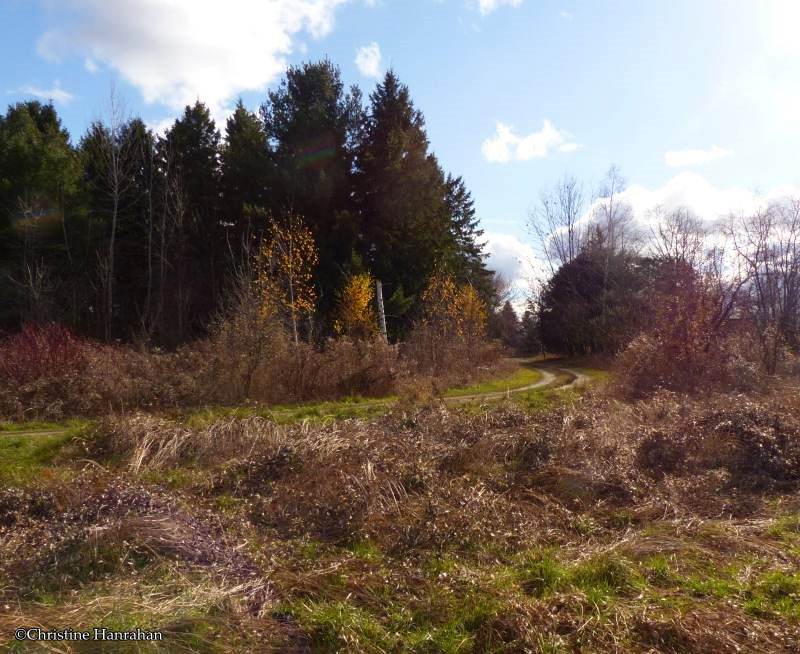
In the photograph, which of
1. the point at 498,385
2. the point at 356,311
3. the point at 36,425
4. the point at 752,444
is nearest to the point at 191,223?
the point at 356,311

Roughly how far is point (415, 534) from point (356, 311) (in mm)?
21548

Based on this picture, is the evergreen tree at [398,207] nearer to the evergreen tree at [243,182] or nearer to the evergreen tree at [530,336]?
the evergreen tree at [243,182]

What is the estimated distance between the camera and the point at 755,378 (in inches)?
696

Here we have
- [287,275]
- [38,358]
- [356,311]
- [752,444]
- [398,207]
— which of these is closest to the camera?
[752,444]

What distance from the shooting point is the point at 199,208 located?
37.4 m

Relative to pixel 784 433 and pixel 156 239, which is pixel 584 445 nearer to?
pixel 784 433

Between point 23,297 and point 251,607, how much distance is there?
31.0m

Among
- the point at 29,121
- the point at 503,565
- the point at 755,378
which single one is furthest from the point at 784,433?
the point at 29,121

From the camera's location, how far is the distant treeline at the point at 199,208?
3158 centimetres

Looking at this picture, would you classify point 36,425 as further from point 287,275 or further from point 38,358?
point 287,275

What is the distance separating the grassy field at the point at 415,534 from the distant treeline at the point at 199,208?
2049 cm

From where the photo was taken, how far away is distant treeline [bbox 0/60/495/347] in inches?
1243

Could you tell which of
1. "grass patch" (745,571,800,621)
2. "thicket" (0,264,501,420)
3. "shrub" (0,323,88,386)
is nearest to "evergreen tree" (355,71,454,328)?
"thicket" (0,264,501,420)

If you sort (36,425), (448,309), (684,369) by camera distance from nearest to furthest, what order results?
1. (36,425)
2. (684,369)
3. (448,309)
